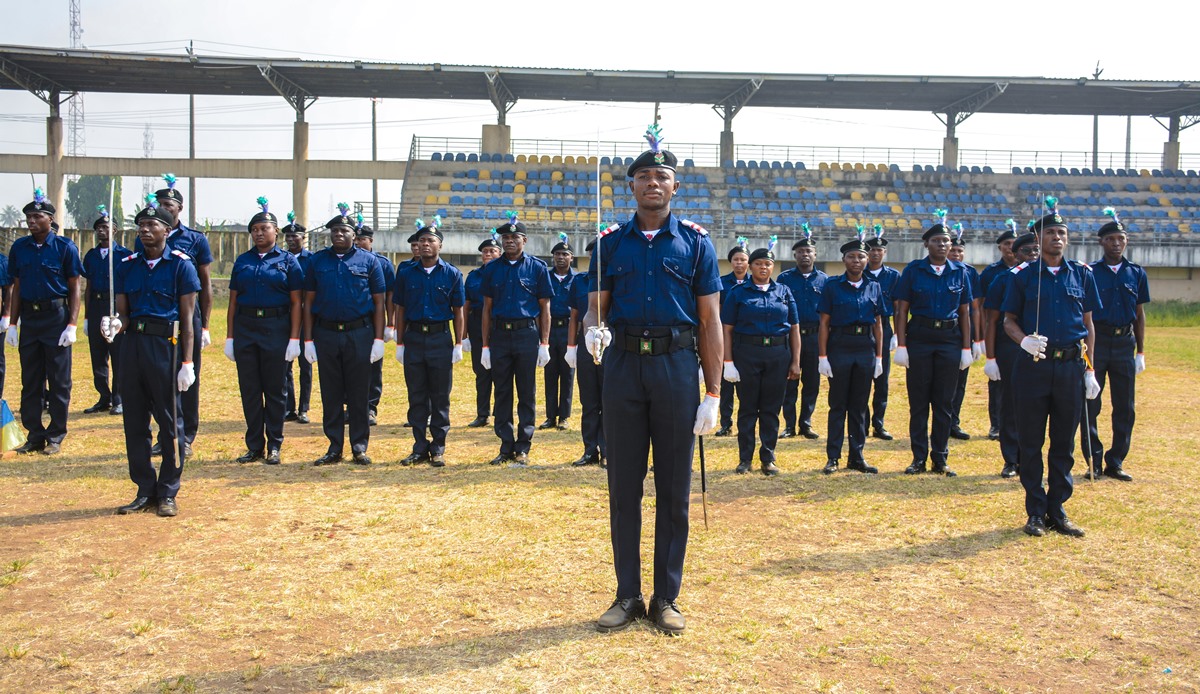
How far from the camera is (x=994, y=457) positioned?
9891 millimetres

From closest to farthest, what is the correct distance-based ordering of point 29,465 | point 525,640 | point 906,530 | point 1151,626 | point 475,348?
point 525,640 < point 1151,626 < point 906,530 < point 29,465 < point 475,348

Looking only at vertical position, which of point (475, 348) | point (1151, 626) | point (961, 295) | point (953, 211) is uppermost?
point (953, 211)

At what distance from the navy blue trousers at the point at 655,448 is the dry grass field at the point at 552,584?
0.37 metres

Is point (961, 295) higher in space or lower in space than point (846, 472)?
higher

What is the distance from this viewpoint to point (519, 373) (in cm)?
942

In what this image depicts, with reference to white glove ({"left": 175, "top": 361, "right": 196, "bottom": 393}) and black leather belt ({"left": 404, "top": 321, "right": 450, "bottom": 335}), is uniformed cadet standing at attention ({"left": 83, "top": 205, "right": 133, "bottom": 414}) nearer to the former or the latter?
white glove ({"left": 175, "top": 361, "right": 196, "bottom": 393})

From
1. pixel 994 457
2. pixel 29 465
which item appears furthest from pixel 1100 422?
pixel 29 465

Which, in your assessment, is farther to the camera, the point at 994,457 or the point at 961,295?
the point at 994,457

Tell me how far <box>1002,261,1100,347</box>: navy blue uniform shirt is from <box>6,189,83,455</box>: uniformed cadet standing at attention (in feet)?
29.2

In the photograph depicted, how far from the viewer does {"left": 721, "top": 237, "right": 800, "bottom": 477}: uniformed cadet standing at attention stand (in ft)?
29.3

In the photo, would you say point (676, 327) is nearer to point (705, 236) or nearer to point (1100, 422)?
point (705, 236)

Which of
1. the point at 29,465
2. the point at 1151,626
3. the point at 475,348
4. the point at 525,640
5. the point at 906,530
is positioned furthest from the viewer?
the point at 475,348

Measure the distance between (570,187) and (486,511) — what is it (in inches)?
1155

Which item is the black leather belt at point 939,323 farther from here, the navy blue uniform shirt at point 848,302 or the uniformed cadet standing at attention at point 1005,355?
the navy blue uniform shirt at point 848,302
